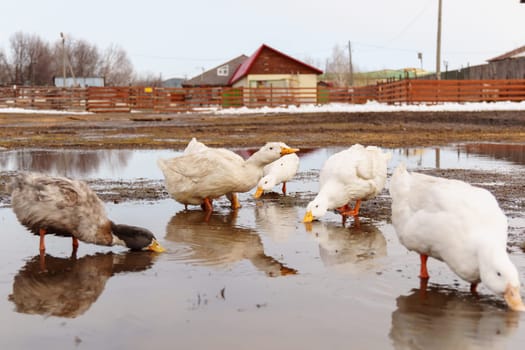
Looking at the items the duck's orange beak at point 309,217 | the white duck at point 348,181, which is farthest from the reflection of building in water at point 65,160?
the duck's orange beak at point 309,217

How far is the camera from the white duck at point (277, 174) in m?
9.43

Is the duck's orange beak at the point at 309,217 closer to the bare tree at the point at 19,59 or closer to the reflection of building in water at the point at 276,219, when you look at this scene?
the reflection of building in water at the point at 276,219

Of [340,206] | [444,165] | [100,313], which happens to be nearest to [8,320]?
[100,313]

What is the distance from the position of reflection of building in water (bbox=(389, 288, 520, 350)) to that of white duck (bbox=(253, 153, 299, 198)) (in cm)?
462

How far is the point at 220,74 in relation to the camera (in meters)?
78.2

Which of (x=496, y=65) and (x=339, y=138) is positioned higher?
(x=496, y=65)

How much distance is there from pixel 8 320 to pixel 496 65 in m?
44.9

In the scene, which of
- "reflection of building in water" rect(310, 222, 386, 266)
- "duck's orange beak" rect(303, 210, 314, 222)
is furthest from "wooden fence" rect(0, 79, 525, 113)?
"reflection of building in water" rect(310, 222, 386, 266)

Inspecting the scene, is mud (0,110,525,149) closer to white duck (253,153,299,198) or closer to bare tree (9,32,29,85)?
white duck (253,153,299,198)

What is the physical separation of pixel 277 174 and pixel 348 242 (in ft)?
10.5

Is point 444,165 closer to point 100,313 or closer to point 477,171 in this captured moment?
point 477,171

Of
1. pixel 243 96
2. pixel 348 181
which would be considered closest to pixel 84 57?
pixel 243 96

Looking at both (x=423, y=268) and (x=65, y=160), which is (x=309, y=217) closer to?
(x=423, y=268)

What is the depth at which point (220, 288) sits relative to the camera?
5.05 meters
